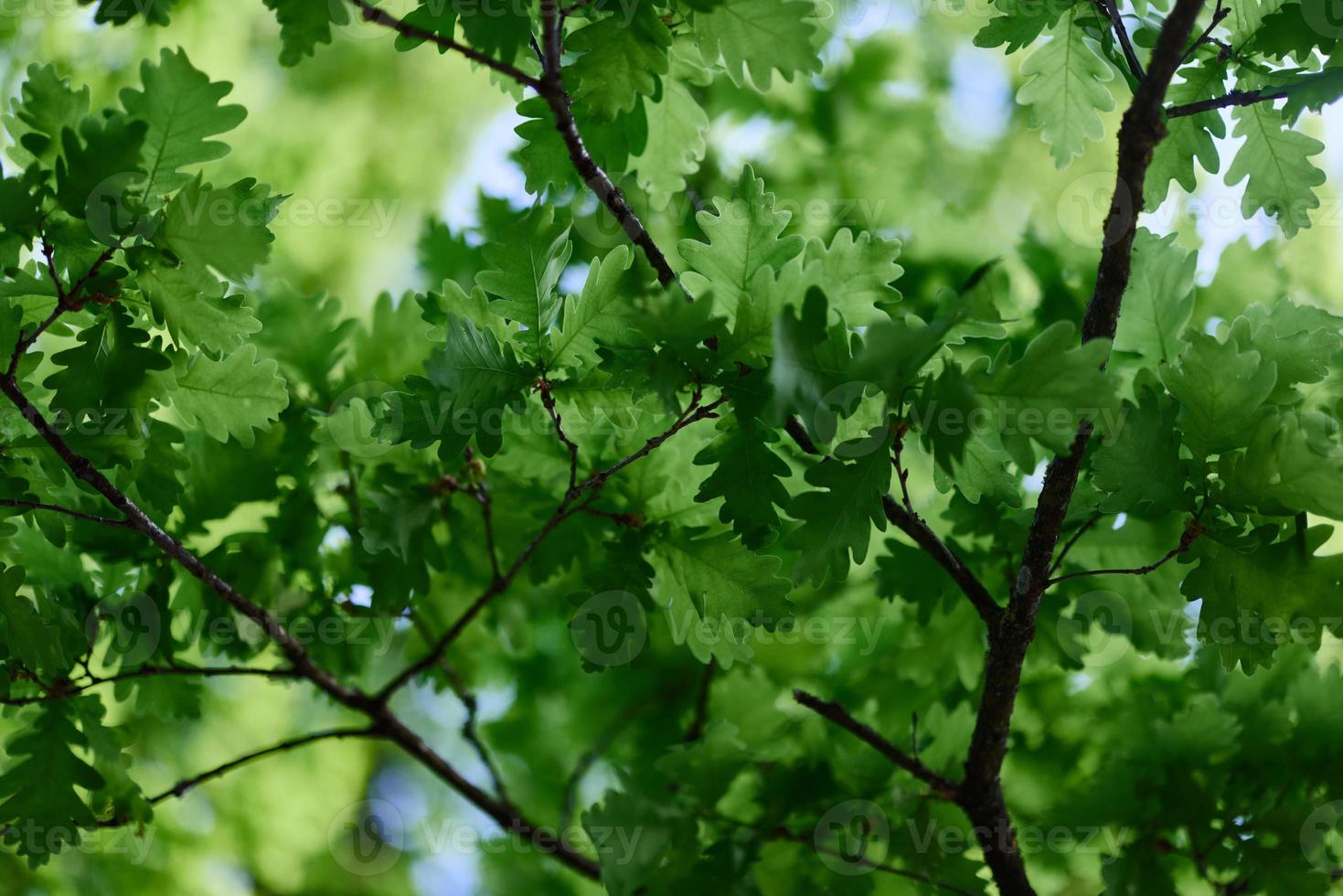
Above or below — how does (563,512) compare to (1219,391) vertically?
below

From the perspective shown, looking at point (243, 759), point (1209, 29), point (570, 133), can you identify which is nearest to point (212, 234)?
point (570, 133)

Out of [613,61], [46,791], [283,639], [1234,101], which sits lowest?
[46,791]

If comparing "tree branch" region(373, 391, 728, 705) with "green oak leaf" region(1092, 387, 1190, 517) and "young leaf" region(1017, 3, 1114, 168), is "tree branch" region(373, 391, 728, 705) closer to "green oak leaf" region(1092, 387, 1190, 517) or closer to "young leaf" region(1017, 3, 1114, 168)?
"green oak leaf" region(1092, 387, 1190, 517)

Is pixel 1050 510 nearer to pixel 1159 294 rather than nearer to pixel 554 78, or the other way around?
pixel 1159 294

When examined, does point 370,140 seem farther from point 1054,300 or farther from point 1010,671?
point 1010,671

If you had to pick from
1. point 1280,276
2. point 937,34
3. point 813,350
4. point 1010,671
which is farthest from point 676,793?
point 937,34

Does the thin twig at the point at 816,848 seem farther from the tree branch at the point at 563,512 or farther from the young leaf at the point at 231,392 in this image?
the young leaf at the point at 231,392

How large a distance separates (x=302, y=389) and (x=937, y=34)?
2.80 meters

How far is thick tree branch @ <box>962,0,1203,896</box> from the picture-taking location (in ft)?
3.41

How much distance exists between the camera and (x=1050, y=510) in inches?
44.4

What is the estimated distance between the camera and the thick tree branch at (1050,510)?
1.04m

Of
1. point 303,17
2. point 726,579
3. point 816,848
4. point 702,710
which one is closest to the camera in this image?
point 303,17

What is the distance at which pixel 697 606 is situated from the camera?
1312 mm

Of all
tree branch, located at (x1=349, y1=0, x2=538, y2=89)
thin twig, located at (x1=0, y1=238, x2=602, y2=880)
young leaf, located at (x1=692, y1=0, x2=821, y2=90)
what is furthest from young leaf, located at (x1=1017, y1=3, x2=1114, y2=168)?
thin twig, located at (x1=0, y1=238, x2=602, y2=880)
